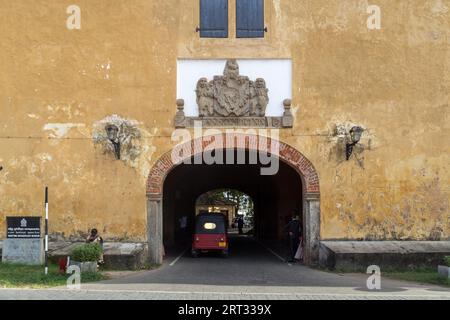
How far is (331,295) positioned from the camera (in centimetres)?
1120

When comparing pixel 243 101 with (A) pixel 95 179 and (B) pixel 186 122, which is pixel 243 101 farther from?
(A) pixel 95 179

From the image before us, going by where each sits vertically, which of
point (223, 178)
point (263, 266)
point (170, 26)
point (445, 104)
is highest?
point (170, 26)

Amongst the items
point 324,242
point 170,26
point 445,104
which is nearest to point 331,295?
point 324,242

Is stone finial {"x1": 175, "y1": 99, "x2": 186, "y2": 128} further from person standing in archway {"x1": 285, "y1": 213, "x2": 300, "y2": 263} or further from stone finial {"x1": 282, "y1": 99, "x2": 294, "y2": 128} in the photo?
person standing in archway {"x1": 285, "y1": 213, "x2": 300, "y2": 263}

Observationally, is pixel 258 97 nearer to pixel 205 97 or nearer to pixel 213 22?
pixel 205 97

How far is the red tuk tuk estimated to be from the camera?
20594 millimetres

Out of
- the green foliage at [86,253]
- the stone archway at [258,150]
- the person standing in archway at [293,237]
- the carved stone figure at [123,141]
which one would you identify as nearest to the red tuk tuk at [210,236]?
the person standing in archway at [293,237]

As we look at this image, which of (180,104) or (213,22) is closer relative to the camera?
(180,104)

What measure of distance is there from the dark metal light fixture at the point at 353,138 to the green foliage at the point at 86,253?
7159 mm

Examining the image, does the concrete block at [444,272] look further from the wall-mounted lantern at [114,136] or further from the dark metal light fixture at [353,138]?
the wall-mounted lantern at [114,136]

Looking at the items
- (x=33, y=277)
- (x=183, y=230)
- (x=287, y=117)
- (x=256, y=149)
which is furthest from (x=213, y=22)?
(x=183, y=230)

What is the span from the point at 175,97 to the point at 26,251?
18.5 ft

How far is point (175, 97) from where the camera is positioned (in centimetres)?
1705

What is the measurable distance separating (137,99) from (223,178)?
16295 millimetres
